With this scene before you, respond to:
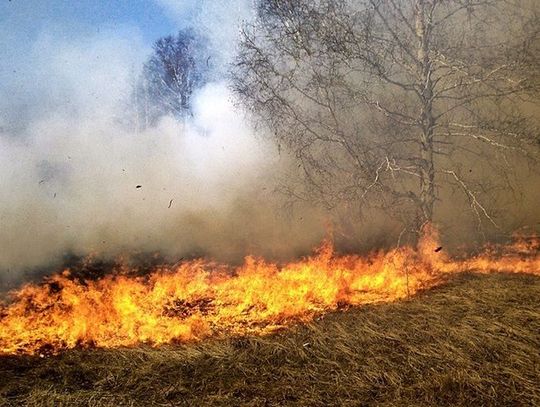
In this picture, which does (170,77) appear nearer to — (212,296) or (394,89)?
(394,89)

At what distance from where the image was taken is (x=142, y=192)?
31.2 ft

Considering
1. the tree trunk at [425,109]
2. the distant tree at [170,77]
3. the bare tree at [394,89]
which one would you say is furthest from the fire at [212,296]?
the distant tree at [170,77]

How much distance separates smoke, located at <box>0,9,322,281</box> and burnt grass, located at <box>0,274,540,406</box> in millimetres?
3294

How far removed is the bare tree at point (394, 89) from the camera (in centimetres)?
702

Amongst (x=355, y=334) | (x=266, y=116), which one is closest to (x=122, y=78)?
(x=266, y=116)

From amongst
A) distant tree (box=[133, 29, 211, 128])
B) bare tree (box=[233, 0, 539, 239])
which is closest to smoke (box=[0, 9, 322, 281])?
bare tree (box=[233, 0, 539, 239])

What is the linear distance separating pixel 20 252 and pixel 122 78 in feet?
63.2

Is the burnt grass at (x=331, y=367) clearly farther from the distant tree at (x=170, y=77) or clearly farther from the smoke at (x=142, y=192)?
the distant tree at (x=170, y=77)

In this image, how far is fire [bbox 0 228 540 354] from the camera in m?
5.00

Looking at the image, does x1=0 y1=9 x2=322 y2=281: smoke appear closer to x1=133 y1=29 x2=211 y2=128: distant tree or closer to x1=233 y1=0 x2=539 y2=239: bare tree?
x1=233 y1=0 x2=539 y2=239: bare tree

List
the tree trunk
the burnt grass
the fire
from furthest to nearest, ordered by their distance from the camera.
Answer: the tree trunk < the fire < the burnt grass

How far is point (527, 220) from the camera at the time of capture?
9.34m

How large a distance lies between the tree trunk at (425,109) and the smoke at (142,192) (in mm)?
2366

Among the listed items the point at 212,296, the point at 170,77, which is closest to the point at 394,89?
the point at 212,296
